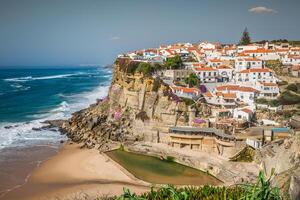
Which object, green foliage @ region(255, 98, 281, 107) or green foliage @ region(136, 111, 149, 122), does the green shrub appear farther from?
green foliage @ region(136, 111, 149, 122)

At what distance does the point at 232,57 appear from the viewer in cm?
5350

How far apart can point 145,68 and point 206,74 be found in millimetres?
8717

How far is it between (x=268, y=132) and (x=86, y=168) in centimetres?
1621

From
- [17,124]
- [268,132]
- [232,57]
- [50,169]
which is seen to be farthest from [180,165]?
[232,57]

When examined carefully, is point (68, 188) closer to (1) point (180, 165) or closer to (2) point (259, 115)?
(1) point (180, 165)

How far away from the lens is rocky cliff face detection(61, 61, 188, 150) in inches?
1377

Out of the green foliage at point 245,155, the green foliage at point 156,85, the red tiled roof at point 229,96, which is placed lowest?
the green foliage at point 245,155

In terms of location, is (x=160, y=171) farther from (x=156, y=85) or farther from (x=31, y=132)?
(x=31, y=132)

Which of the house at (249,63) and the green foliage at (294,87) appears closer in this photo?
the green foliage at (294,87)

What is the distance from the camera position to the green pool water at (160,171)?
25.5 metres

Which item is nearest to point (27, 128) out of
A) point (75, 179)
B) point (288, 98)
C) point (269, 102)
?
point (75, 179)

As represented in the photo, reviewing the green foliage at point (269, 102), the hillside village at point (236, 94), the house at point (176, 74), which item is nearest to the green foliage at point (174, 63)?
the hillside village at point (236, 94)

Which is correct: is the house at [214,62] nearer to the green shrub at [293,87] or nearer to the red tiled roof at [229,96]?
the green shrub at [293,87]

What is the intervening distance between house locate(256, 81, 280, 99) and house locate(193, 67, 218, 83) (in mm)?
6997
